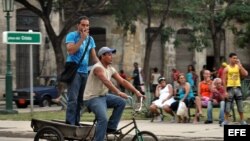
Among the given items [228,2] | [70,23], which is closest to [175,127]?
[70,23]

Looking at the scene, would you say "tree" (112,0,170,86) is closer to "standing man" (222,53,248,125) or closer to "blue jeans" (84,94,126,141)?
"standing man" (222,53,248,125)

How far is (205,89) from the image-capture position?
17.9 m

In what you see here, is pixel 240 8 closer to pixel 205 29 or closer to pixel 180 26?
pixel 205 29

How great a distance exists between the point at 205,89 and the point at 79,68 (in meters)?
7.42

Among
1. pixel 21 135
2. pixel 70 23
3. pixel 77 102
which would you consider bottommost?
pixel 21 135

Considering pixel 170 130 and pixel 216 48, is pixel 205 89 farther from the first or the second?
pixel 216 48

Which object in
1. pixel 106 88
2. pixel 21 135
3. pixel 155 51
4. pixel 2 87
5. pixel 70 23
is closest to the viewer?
pixel 106 88

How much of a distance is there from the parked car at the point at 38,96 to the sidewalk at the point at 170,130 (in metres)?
10.2

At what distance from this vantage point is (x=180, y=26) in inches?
1612

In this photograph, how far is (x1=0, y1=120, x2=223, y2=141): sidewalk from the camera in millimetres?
14078

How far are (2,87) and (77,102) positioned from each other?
2441 cm

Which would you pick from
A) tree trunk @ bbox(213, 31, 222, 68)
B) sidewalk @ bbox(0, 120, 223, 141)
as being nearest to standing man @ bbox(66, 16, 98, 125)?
sidewalk @ bbox(0, 120, 223, 141)

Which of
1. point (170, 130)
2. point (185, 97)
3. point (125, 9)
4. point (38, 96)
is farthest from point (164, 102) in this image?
point (38, 96)

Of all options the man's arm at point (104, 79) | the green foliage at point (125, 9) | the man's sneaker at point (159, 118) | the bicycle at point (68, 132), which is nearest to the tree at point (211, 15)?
the green foliage at point (125, 9)
